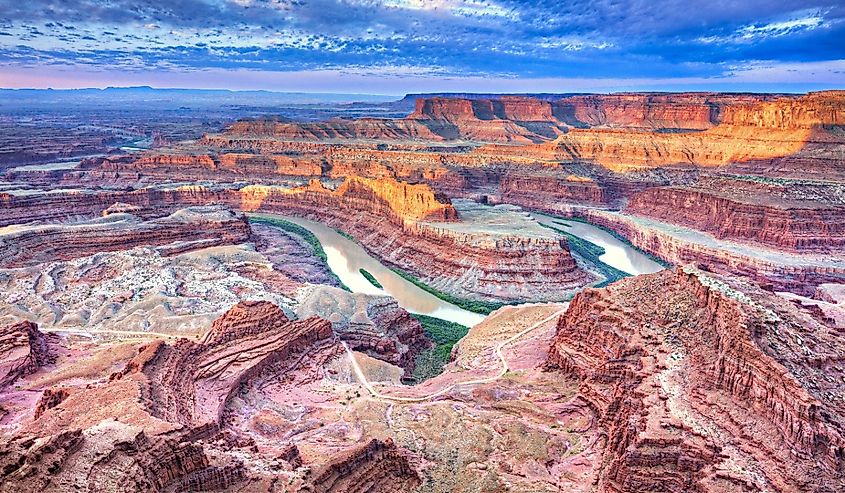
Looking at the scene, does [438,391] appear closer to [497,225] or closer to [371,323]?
[371,323]

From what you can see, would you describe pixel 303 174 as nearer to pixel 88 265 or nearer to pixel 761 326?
pixel 88 265

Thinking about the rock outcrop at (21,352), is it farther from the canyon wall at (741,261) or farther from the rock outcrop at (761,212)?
the rock outcrop at (761,212)

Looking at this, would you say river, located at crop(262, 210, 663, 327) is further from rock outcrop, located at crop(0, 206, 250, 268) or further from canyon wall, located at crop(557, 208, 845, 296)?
rock outcrop, located at crop(0, 206, 250, 268)

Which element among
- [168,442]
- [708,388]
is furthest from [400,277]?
[168,442]

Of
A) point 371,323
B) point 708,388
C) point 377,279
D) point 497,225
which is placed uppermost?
point 708,388

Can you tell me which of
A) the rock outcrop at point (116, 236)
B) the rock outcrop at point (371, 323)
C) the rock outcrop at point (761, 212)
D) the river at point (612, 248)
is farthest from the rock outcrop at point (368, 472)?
the rock outcrop at point (761, 212)

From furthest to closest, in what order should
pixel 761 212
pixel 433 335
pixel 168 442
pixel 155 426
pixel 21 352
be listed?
pixel 761 212
pixel 433 335
pixel 21 352
pixel 155 426
pixel 168 442
